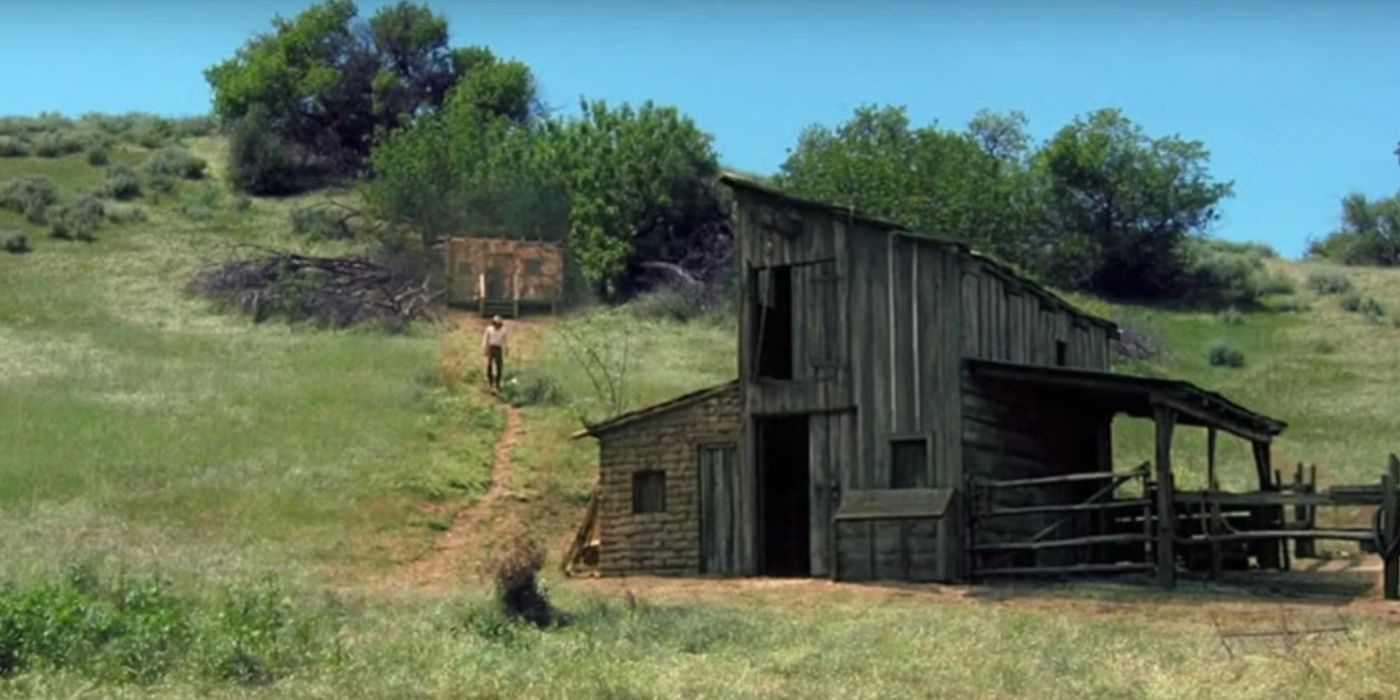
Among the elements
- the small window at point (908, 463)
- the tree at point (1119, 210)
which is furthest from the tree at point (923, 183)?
the small window at point (908, 463)

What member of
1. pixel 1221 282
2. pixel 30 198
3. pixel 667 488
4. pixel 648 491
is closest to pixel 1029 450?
pixel 667 488

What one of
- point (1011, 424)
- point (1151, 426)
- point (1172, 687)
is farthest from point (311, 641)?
point (1151, 426)

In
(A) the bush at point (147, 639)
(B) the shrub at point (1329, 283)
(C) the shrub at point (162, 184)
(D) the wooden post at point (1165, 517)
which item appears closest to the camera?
(A) the bush at point (147, 639)

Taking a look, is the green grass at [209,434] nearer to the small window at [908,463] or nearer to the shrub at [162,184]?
the small window at [908,463]

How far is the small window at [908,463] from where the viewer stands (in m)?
25.8

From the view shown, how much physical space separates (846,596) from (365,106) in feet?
212

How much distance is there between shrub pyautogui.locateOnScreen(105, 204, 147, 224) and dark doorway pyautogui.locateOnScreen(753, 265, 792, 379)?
43.6 metres

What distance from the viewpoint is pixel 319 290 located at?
51.9 meters

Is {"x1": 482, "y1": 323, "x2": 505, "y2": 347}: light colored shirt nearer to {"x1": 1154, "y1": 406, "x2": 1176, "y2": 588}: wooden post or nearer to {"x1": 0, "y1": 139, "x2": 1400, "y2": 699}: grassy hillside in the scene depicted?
{"x1": 0, "y1": 139, "x2": 1400, "y2": 699}: grassy hillside

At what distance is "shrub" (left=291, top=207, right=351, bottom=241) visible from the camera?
63375 millimetres

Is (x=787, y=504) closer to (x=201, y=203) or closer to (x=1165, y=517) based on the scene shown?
(x=1165, y=517)

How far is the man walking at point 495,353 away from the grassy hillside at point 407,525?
724 mm

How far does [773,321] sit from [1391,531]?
34.1 ft

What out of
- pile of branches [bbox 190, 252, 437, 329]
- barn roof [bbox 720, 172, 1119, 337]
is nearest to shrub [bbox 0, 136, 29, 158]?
pile of branches [bbox 190, 252, 437, 329]
